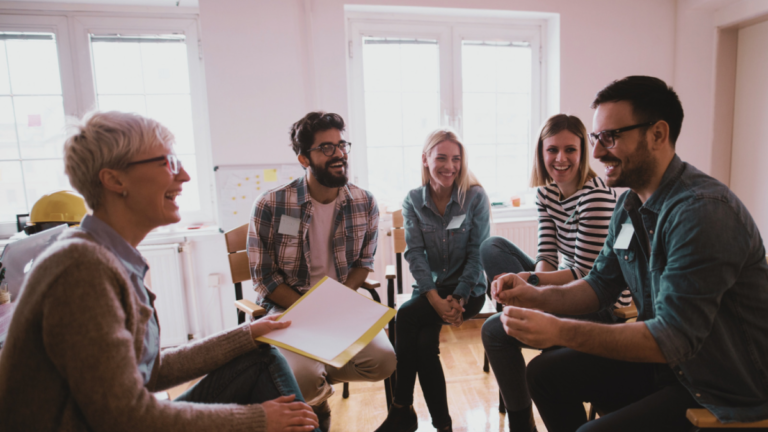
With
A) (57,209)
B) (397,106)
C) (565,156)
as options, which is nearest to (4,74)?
(57,209)

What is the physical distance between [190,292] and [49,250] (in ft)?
7.58

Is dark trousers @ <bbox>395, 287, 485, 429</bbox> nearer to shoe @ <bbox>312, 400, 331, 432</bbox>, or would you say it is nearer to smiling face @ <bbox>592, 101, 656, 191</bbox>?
shoe @ <bbox>312, 400, 331, 432</bbox>

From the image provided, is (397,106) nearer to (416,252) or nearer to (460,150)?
(460,150)

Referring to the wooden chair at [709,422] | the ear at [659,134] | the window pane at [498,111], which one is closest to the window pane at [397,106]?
the window pane at [498,111]

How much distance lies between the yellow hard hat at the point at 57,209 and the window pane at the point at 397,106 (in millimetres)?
2069

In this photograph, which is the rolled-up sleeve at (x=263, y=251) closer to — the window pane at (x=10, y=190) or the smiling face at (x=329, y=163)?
the smiling face at (x=329, y=163)

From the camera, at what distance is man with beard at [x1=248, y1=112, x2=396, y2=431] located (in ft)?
5.99

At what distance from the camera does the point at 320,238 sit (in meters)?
1.93

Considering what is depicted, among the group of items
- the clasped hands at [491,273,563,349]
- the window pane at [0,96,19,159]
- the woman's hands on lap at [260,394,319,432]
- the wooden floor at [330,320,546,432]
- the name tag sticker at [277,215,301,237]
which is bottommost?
the wooden floor at [330,320,546,432]

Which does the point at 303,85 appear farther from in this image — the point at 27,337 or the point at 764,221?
the point at 764,221

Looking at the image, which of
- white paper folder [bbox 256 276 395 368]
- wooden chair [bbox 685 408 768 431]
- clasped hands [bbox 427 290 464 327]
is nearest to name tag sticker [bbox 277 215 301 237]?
white paper folder [bbox 256 276 395 368]

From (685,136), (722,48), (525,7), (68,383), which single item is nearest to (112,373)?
(68,383)

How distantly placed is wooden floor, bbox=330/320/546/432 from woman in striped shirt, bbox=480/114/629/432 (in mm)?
433

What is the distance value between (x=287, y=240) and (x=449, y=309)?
827 mm
